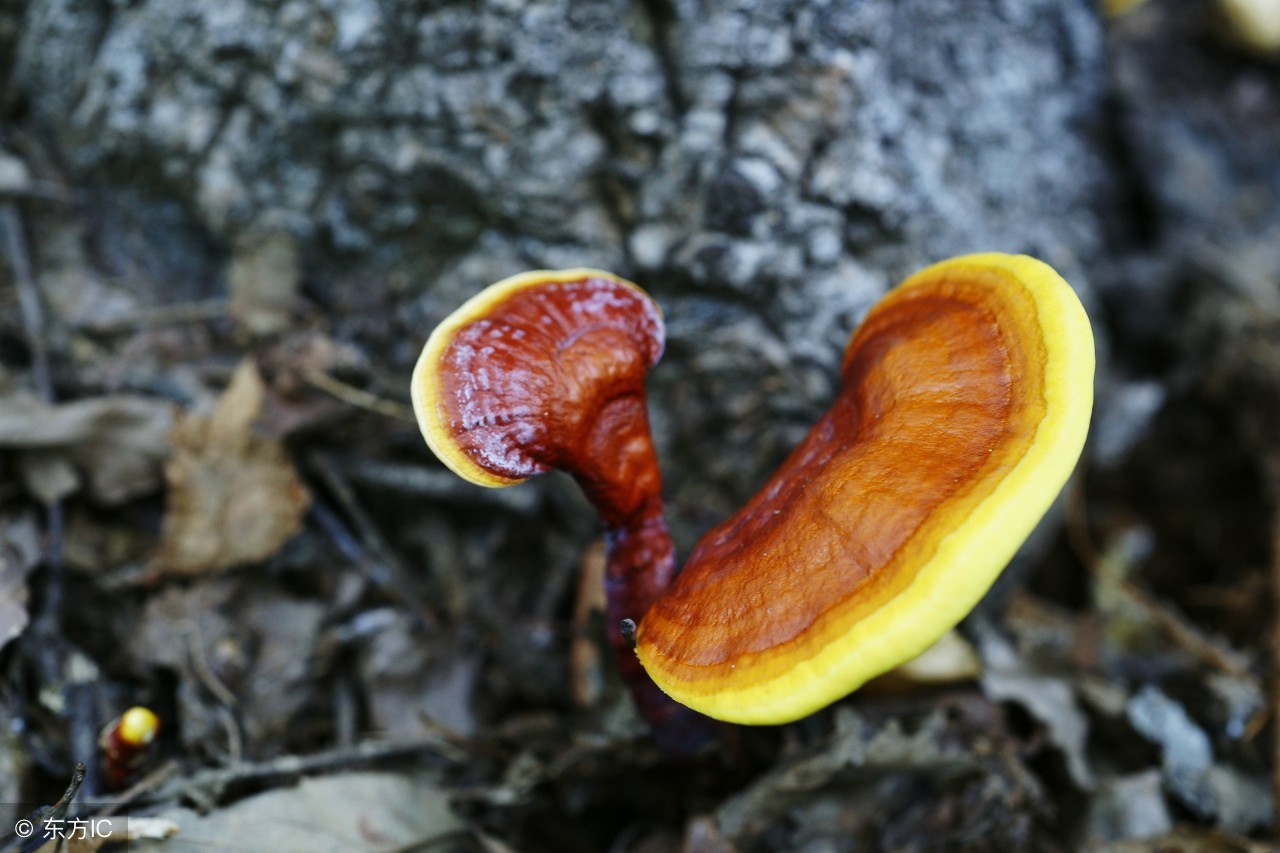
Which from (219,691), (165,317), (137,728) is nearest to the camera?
(137,728)

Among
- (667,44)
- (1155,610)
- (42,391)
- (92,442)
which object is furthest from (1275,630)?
(42,391)

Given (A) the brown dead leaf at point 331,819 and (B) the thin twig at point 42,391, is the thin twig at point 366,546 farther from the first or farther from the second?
(B) the thin twig at point 42,391

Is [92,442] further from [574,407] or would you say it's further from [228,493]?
[574,407]

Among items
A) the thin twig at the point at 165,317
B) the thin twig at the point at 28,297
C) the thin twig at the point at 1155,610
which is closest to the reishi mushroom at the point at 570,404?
the thin twig at the point at 165,317

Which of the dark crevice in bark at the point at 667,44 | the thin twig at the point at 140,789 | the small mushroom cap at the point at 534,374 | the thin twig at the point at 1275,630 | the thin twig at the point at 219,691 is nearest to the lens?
the small mushroom cap at the point at 534,374

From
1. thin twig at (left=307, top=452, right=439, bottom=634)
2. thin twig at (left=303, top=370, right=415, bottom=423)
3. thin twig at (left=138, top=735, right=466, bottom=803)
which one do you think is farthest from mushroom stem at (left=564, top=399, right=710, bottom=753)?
thin twig at (left=303, top=370, right=415, bottom=423)


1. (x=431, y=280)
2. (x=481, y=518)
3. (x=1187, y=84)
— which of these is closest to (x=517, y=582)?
(x=481, y=518)
